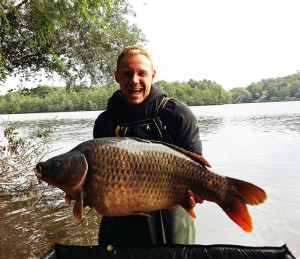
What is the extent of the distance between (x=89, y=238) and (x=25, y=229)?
0.96 meters

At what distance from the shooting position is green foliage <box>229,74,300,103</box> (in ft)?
224

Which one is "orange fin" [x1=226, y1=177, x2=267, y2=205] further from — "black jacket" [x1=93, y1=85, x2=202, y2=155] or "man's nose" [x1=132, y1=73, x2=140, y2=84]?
"man's nose" [x1=132, y1=73, x2=140, y2=84]

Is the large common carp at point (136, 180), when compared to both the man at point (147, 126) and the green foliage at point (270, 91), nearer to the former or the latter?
the man at point (147, 126)

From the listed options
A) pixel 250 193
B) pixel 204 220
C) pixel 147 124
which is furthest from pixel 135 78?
pixel 204 220

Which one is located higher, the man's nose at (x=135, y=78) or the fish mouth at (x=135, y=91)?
the man's nose at (x=135, y=78)

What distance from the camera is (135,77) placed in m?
1.71

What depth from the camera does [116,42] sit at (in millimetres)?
9117

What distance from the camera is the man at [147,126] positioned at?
175cm

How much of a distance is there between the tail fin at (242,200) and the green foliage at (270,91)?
72626 millimetres

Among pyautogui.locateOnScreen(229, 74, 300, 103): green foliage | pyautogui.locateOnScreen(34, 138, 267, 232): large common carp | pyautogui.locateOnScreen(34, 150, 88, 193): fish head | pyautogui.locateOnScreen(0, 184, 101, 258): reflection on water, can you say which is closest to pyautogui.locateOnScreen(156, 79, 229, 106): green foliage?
pyautogui.locateOnScreen(229, 74, 300, 103): green foliage

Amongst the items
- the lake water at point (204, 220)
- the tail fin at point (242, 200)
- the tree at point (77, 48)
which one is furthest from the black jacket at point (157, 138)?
the tree at point (77, 48)

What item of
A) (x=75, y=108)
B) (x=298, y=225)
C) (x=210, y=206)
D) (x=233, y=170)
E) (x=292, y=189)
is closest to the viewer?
(x=298, y=225)

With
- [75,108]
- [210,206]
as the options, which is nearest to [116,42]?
[210,206]

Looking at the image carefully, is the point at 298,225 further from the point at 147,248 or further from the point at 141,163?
the point at 141,163
